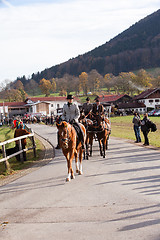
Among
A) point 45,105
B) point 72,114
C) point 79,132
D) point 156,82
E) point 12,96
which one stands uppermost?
point 156,82

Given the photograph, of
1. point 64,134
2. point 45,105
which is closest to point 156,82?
point 45,105

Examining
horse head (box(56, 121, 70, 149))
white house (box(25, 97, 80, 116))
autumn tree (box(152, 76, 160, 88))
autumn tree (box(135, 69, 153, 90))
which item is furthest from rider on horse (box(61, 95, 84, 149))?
autumn tree (box(152, 76, 160, 88))

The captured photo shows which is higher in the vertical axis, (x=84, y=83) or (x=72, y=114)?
(x=84, y=83)

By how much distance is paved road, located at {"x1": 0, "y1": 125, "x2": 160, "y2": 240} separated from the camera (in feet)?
15.8

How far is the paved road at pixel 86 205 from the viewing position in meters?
4.81

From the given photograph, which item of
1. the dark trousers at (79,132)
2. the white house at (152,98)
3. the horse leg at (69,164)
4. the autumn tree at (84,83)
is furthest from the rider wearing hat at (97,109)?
the autumn tree at (84,83)

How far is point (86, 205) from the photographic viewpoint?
6.18 meters

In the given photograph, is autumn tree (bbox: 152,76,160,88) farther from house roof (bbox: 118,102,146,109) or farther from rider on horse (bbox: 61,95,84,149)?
rider on horse (bbox: 61,95,84,149)

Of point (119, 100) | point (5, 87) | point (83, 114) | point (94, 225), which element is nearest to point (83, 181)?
point (94, 225)

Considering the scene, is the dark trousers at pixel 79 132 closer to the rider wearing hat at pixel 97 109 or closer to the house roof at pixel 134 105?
the rider wearing hat at pixel 97 109

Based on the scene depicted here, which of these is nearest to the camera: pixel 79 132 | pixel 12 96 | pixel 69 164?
pixel 69 164

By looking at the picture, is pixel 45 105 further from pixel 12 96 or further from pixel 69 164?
pixel 69 164

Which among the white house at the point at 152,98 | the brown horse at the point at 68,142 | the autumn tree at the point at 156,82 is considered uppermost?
the autumn tree at the point at 156,82

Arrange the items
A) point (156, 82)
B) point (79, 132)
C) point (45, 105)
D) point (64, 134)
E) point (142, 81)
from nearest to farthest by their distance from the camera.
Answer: point (64, 134), point (79, 132), point (45, 105), point (142, 81), point (156, 82)
